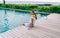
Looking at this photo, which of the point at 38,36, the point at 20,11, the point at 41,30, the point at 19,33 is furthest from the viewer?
the point at 20,11

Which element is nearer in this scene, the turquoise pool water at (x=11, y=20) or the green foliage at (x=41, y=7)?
the turquoise pool water at (x=11, y=20)

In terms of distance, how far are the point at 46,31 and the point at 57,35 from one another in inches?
24.2

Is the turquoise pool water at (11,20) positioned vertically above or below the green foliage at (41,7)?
below

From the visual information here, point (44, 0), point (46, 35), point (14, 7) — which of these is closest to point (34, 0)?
point (44, 0)

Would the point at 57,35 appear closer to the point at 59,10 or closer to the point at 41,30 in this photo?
the point at 41,30

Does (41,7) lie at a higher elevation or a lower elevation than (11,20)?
higher

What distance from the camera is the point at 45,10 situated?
12.9 metres

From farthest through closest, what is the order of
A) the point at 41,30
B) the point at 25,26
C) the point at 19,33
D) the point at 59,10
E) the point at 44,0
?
the point at 44,0 → the point at 59,10 → the point at 25,26 → the point at 41,30 → the point at 19,33

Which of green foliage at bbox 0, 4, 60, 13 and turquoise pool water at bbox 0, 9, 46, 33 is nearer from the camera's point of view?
turquoise pool water at bbox 0, 9, 46, 33

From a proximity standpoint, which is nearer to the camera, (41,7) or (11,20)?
(11,20)

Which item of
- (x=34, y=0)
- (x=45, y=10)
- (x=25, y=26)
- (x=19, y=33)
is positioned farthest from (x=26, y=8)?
(x=19, y=33)

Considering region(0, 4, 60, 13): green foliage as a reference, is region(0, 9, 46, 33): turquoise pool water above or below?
below

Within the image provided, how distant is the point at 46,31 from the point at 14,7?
30.7 ft

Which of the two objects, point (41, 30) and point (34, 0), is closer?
point (41, 30)
